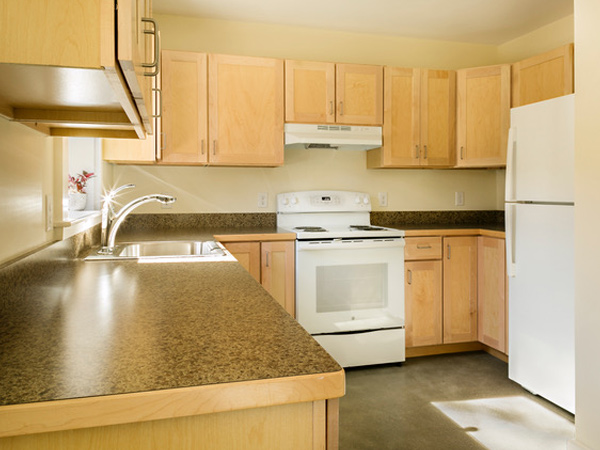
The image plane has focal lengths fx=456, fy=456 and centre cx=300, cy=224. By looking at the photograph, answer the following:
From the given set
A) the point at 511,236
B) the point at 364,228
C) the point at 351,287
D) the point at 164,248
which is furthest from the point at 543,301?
the point at 164,248

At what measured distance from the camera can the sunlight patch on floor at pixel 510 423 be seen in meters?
2.08

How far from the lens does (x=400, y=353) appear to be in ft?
10.1

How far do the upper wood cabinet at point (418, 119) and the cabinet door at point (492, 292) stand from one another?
2.46ft

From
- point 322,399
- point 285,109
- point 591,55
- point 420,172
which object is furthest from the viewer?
point 420,172

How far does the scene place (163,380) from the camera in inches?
24.3

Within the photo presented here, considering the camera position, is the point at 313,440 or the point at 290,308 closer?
the point at 313,440

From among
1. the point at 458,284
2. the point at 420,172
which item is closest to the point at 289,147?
the point at 420,172

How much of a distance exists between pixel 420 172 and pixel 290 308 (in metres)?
1.69

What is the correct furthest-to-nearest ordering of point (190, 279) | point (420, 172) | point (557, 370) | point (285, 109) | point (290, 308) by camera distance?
1. point (420, 172)
2. point (285, 109)
3. point (290, 308)
4. point (557, 370)
5. point (190, 279)

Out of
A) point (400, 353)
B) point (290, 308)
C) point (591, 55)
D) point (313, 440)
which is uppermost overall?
point (591, 55)

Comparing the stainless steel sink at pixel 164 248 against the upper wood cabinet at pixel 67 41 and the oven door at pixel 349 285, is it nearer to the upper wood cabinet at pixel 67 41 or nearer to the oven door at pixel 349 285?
the oven door at pixel 349 285

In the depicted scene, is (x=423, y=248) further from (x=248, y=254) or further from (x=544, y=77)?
(x=544, y=77)

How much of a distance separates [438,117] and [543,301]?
1.59 metres

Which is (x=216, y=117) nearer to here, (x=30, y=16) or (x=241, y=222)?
(x=241, y=222)
